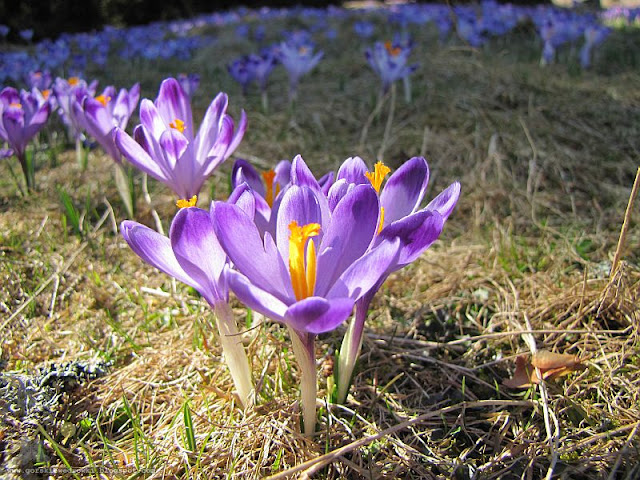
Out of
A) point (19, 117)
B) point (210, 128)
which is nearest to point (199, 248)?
point (210, 128)

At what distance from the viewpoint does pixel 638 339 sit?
146cm

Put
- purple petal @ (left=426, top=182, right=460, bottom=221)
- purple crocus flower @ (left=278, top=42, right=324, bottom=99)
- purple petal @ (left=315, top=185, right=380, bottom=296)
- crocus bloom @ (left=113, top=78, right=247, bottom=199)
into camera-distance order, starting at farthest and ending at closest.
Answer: purple crocus flower @ (left=278, top=42, right=324, bottom=99), crocus bloom @ (left=113, top=78, right=247, bottom=199), purple petal @ (left=426, top=182, right=460, bottom=221), purple petal @ (left=315, top=185, right=380, bottom=296)

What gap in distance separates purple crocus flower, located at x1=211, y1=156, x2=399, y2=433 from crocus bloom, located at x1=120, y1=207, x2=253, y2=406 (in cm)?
6

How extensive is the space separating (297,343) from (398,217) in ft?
1.12

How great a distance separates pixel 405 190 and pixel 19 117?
167cm

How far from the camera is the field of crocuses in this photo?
98 centimetres

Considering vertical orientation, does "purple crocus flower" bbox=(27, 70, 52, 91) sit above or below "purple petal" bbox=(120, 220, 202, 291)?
above

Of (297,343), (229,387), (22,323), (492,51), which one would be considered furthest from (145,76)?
(297,343)

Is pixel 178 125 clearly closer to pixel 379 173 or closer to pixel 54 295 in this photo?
pixel 379 173

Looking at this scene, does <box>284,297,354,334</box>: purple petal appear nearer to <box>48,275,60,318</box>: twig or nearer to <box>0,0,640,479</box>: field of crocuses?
<box>0,0,640,479</box>: field of crocuses

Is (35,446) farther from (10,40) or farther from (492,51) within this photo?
(10,40)

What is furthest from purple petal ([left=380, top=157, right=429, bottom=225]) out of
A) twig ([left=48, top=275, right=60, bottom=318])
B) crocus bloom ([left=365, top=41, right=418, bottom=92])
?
crocus bloom ([left=365, top=41, right=418, bottom=92])

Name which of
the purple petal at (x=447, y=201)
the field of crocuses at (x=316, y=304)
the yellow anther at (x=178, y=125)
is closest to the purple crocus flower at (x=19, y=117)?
the field of crocuses at (x=316, y=304)

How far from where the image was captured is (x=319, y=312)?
812 mm
